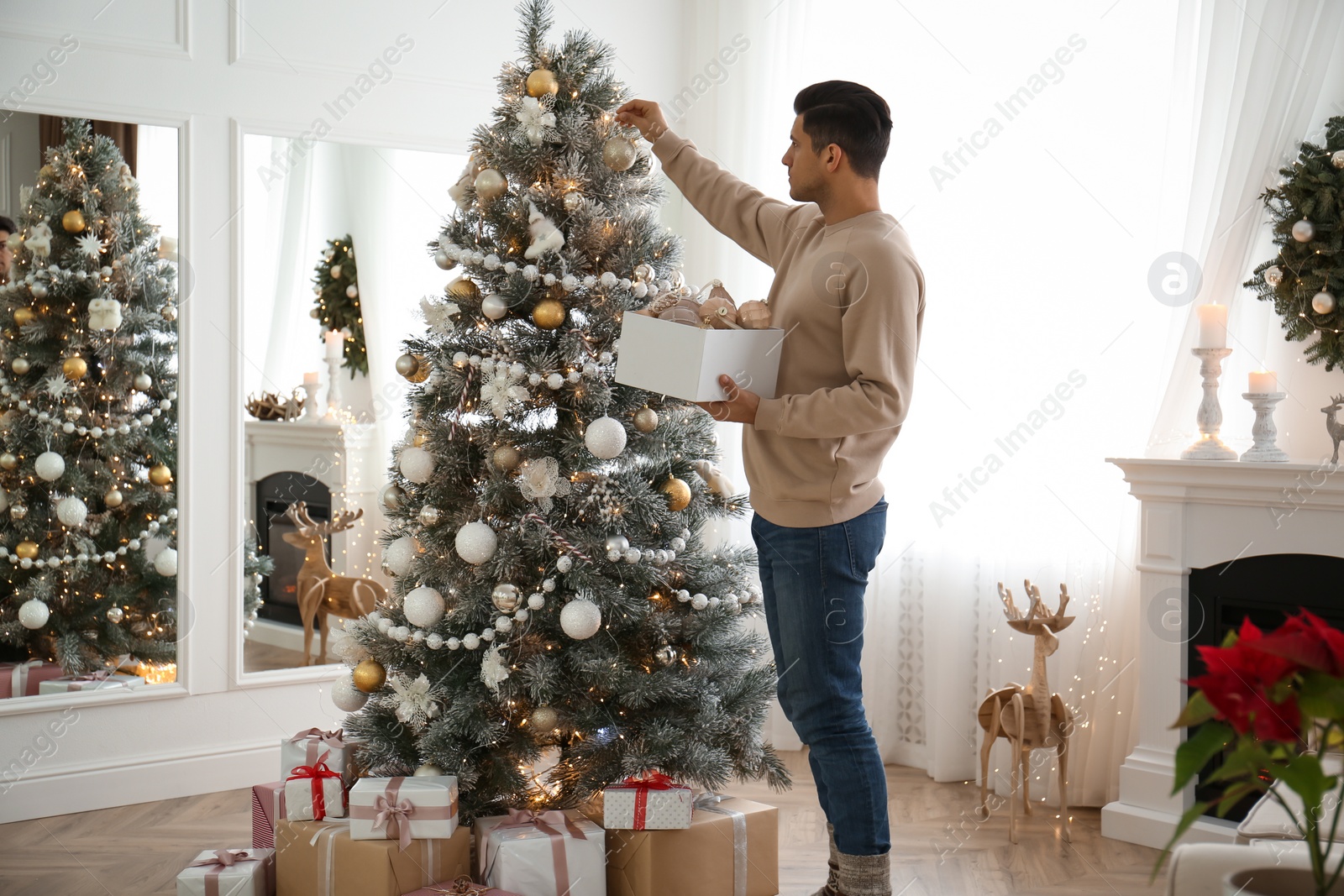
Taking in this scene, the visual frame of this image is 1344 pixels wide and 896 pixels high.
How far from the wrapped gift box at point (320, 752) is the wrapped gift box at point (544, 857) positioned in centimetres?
38

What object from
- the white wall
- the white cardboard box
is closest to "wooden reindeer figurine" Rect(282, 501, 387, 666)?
the white wall

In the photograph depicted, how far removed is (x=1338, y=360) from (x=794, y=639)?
5.11ft

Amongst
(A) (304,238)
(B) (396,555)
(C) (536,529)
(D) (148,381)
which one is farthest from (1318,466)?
(D) (148,381)

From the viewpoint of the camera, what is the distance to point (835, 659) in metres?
2.08

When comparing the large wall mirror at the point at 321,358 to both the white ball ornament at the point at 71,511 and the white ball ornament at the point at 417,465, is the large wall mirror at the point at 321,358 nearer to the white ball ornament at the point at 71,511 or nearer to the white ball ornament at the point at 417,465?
the white ball ornament at the point at 71,511

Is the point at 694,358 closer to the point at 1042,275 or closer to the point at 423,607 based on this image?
the point at 423,607

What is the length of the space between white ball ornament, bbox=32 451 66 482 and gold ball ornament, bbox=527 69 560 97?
1757 mm

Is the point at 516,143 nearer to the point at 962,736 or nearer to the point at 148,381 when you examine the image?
the point at 148,381

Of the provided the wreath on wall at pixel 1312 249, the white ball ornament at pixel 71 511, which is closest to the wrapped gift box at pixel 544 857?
the white ball ornament at pixel 71 511

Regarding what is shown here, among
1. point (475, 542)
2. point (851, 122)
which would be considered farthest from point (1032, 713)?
point (851, 122)

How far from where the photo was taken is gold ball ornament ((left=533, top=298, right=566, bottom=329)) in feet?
7.64

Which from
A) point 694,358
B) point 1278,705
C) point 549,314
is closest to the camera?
point 1278,705

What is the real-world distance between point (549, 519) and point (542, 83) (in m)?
0.96

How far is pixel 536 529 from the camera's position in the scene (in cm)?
233
